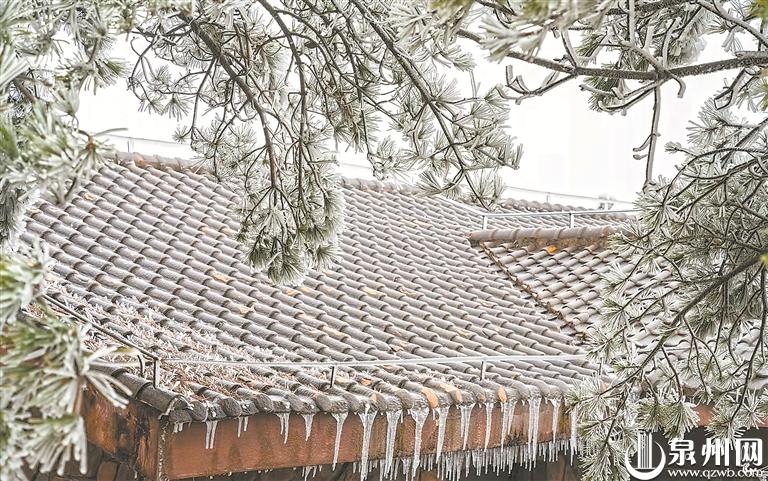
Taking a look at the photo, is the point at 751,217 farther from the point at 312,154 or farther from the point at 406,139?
the point at 312,154

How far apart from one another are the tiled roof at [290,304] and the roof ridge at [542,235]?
0.22 metres

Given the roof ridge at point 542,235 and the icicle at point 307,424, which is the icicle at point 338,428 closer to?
the icicle at point 307,424

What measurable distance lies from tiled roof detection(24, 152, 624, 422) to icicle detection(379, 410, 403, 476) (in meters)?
0.03

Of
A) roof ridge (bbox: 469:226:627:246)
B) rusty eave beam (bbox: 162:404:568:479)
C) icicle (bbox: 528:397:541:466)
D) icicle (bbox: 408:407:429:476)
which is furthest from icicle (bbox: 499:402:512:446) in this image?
roof ridge (bbox: 469:226:627:246)

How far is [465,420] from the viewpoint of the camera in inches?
144

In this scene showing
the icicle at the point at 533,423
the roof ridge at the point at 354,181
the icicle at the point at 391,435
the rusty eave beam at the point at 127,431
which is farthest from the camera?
the roof ridge at the point at 354,181

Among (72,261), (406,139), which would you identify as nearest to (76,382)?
(406,139)

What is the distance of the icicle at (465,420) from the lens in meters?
Result: 3.63

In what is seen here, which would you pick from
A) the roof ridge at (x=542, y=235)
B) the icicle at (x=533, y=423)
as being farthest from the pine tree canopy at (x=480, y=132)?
the roof ridge at (x=542, y=235)

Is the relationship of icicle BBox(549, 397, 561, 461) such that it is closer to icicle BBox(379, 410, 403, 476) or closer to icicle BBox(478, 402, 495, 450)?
icicle BBox(478, 402, 495, 450)

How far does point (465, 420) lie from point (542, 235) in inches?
176

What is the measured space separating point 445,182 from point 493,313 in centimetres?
367

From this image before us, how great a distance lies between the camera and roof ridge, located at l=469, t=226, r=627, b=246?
7.51 meters

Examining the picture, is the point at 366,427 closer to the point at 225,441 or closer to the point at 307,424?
the point at 307,424
